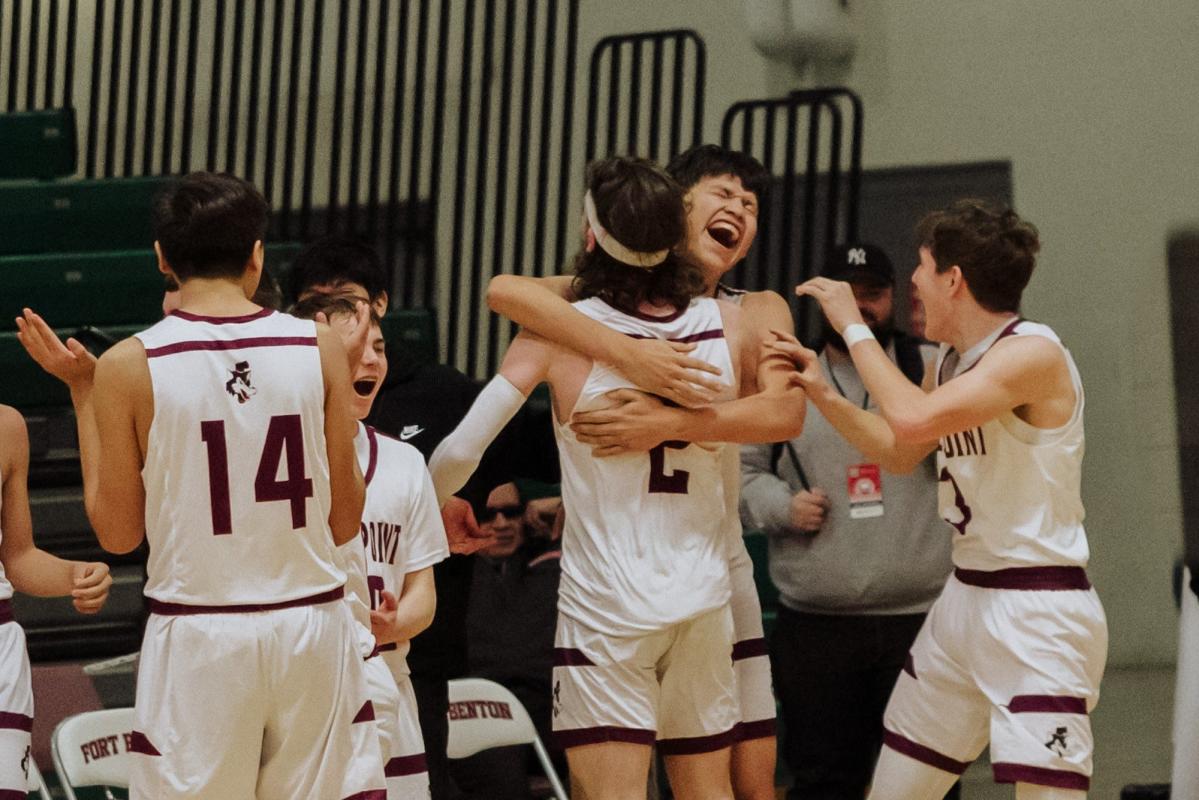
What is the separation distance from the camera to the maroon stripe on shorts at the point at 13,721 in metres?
3.88

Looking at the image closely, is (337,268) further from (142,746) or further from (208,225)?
(142,746)

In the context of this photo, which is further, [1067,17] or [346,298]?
[1067,17]

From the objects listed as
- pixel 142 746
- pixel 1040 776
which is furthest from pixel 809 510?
pixel 142 746

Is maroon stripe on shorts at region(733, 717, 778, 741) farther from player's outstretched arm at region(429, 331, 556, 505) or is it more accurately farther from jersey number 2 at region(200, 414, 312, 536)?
jersey number 2 at region(200, 414, 312, 536)

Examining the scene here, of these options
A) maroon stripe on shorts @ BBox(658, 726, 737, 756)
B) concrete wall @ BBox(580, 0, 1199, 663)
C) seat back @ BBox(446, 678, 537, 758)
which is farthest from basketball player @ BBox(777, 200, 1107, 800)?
concrete wall @ BBox(580, 0, 1199, 663)

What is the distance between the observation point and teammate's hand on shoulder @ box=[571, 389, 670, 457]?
3.93 meters

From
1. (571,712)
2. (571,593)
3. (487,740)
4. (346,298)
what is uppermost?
(346,298)

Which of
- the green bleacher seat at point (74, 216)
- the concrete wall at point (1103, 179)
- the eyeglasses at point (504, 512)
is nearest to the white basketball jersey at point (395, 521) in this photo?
the eyeglasses at point (504, 512)

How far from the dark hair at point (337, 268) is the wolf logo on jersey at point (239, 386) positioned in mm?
1312

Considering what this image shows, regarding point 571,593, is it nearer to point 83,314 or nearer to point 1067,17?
point 83,314

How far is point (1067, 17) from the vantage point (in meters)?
9.42

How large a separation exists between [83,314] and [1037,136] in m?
5.17

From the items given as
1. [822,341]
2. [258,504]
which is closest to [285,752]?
[258,504]

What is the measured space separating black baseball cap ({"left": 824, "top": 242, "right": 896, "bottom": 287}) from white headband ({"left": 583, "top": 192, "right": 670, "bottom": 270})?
1900mm
